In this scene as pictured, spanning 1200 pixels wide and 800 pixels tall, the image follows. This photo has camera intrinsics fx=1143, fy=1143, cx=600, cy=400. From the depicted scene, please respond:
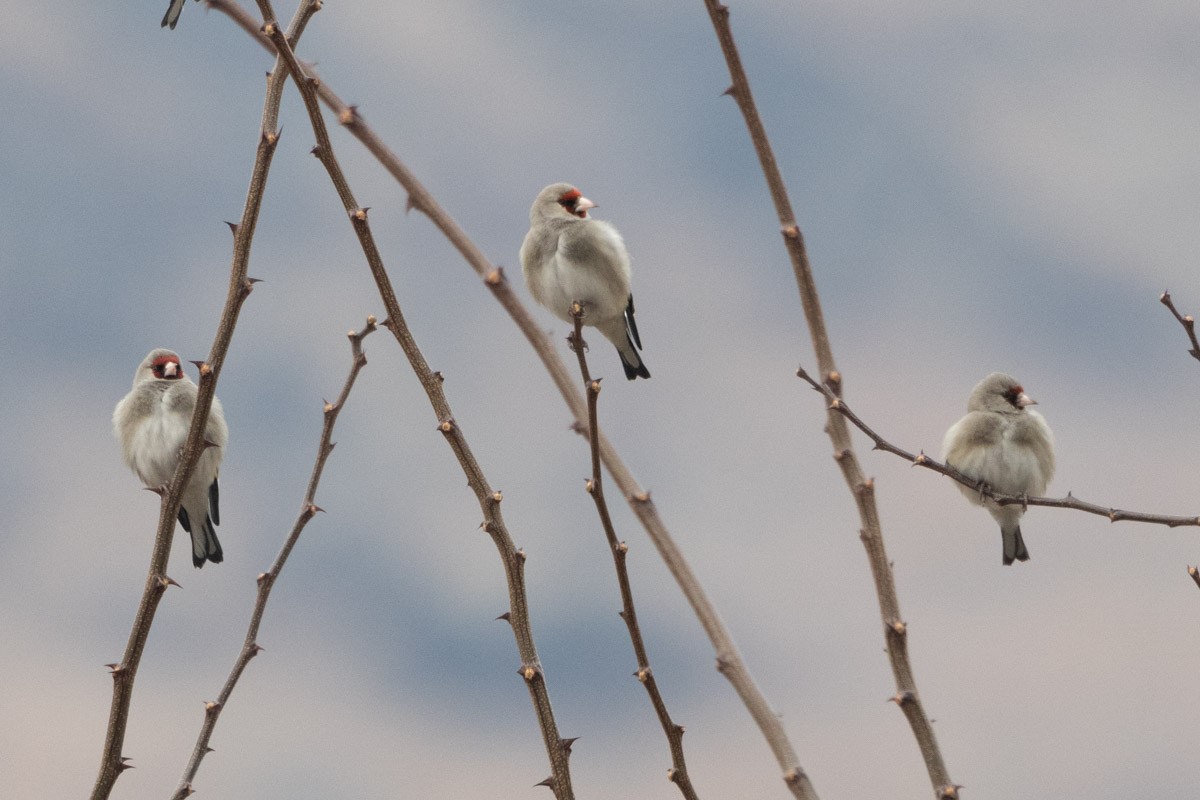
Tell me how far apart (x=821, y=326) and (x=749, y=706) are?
0.92 m

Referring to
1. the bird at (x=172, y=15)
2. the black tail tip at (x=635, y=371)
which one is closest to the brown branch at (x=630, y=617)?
the black tail tip at (x=635, y=371)

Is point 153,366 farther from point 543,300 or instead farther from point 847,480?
point 847,480

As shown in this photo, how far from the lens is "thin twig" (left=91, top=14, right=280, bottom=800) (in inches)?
104

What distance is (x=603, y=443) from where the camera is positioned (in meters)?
2.62

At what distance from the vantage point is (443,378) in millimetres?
2715

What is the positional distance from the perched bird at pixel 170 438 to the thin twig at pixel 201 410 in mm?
2839

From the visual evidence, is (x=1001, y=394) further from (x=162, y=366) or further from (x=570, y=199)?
(x=162, y=366)

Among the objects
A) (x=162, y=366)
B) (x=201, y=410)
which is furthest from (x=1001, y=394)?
(x=201, y=410)

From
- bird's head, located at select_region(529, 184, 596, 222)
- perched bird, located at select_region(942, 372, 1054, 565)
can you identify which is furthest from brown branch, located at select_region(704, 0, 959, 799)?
perched bird, located at select_region(942, 372, 1054, 565)

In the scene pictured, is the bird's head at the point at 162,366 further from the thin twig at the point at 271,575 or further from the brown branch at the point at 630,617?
the brown branch at the point at 630,617

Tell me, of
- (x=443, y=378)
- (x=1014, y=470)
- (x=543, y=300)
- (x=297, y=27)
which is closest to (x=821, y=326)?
(x=443, y=378)

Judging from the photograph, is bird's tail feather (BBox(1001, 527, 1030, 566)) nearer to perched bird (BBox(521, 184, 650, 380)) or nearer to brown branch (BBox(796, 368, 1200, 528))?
perched bird (BBox(521, 184, 650, 380))

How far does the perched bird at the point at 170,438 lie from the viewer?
5559 millimetres

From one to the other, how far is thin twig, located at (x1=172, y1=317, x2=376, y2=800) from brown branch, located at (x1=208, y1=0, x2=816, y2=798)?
51 centimetres
